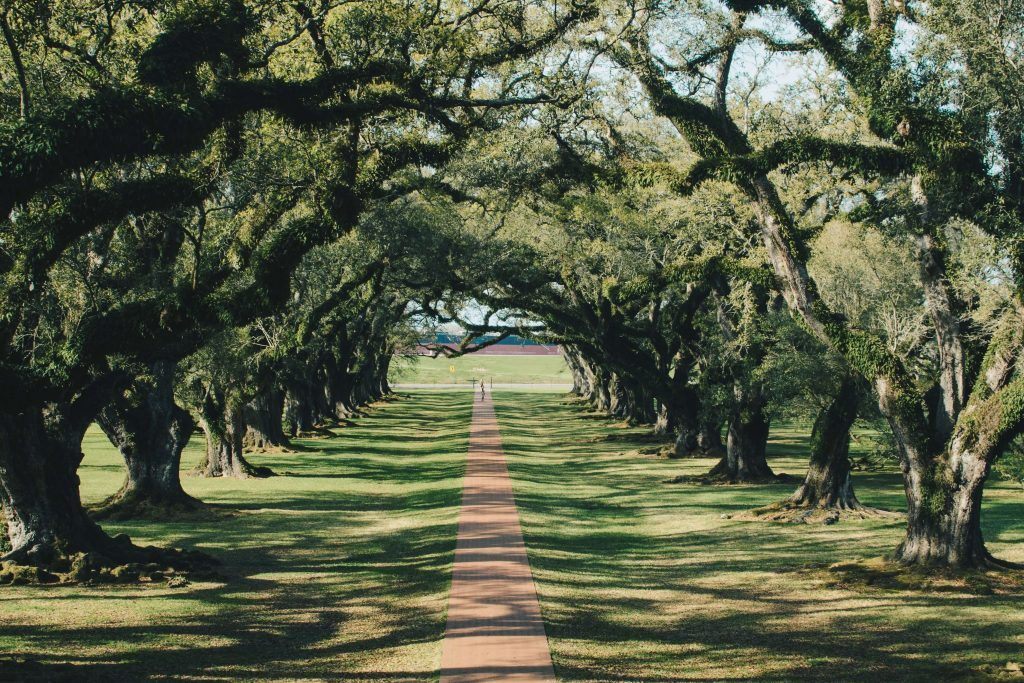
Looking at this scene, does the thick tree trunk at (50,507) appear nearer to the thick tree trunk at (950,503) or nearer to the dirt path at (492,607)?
the dirt path at (492,607)

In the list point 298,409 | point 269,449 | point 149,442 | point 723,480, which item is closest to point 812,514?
point 723,480

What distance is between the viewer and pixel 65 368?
34.2ft

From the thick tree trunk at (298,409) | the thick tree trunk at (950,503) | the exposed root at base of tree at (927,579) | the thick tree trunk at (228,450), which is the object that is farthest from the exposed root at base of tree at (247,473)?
the thick tree trunk at (950,503)

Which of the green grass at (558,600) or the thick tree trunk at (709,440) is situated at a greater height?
the thick tree trunk at (709,440)

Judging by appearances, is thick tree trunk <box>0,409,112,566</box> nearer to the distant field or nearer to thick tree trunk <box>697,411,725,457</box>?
thick tree trunk <box>697,411,725,457</box>

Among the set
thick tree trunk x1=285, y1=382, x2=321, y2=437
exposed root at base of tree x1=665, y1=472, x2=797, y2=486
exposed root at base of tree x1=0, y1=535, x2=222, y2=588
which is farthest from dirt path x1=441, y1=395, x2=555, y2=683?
thick tree trunk x1=285, y1=382, x2=321, y2=437

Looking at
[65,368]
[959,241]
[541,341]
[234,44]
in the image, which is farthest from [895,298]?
[541,341]

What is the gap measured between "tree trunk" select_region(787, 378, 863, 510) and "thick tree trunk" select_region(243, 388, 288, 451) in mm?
19802

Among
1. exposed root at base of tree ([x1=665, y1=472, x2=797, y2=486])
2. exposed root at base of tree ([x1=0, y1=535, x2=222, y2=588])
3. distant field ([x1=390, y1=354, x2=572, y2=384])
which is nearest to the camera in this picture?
exposed root at base of tree ([x1=0, y1=535, x2=222, y2=588])

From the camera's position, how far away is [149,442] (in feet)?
65.9

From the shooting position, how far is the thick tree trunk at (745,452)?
1017 inches

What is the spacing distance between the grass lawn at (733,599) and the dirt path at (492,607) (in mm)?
245

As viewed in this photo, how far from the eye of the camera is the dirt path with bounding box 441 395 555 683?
30.9 feet

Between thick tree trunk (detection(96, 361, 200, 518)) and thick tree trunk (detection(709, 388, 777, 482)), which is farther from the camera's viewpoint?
thick tree trunk (detection(709, 388, 777, 482))
